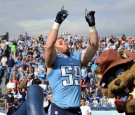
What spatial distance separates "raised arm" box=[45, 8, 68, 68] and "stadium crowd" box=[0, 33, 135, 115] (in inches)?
345

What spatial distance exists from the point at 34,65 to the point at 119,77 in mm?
16644

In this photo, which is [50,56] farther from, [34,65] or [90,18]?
[34,65]

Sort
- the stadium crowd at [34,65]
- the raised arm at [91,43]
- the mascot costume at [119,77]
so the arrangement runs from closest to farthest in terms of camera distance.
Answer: the mascot costume at [119,77], the raised arm at [91,43], the stadium crowd at [34,65]

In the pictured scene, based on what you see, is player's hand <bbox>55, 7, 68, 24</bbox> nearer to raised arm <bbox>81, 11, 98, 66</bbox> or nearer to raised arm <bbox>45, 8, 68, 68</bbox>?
raised arm <bbox>45, 8, 68, 68</bbox>

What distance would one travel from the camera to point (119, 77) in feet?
16.9

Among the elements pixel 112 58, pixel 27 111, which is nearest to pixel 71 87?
pixel 112 58

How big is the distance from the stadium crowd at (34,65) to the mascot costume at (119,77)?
923 cm

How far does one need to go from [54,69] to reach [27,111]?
269 cm

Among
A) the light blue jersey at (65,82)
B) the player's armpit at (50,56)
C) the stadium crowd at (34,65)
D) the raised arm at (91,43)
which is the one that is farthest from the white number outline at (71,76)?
the stadium crowd at (34,65)

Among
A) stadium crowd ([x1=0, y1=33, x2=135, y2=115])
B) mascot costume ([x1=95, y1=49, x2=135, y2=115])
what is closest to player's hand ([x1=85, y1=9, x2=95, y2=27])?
mascot costume ([x1=95, y1=49, x2=135, y2=115])

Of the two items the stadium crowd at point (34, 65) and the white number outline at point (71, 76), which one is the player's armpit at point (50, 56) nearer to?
the white number outline at point (71, 76)

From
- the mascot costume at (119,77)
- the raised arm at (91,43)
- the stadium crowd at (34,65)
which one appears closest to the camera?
the mascot costume at (119,77)

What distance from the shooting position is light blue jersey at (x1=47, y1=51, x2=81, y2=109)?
6.01 metres

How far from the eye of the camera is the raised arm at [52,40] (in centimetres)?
605
